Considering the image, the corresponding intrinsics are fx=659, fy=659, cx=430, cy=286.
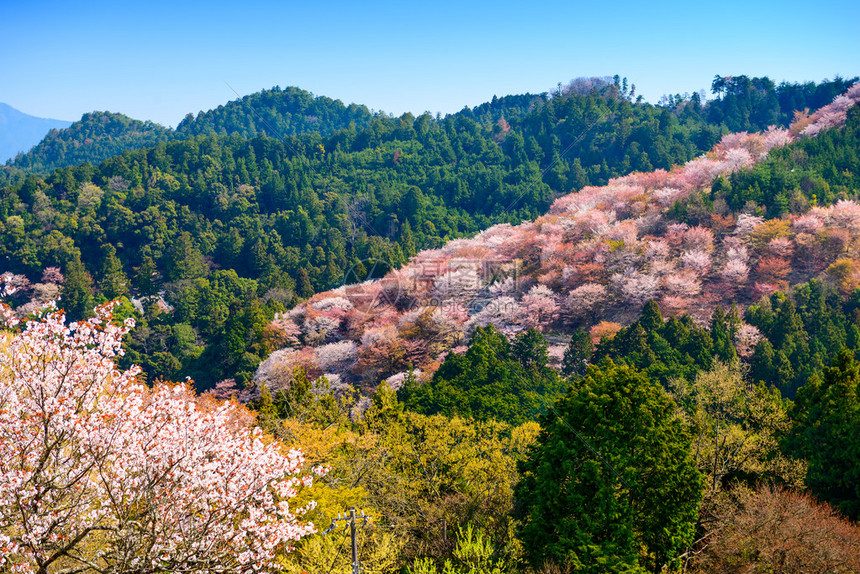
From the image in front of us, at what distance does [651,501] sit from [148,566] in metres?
9.84

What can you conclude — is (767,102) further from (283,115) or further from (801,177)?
(283,115)

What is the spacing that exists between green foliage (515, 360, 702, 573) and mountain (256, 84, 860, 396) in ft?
42.8

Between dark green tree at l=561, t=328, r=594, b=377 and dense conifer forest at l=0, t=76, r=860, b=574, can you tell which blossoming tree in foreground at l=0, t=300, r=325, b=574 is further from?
dark green tree at l=561, t=328, r=594, b=377

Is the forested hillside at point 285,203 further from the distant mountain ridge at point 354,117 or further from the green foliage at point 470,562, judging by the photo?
the green foliage at point 470,562

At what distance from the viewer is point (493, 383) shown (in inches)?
957

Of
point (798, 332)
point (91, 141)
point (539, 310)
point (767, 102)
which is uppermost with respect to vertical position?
point (91, 141)

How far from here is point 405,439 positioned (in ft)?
62.3

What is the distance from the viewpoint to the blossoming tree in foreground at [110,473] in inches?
291

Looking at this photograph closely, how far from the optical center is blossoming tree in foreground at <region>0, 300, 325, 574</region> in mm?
7398

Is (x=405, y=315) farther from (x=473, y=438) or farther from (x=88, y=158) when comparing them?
(x=88, y=158)

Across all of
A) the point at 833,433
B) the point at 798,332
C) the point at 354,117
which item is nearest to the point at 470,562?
the point at 833,433

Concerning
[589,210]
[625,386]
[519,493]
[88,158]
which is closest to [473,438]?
[519,493]

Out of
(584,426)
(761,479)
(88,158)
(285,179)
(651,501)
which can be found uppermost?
(88,158)

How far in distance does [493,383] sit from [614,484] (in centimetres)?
1092
